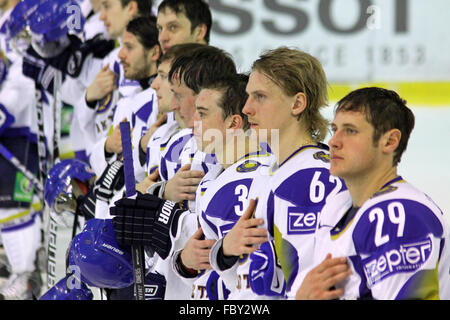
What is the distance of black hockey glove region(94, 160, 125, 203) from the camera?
369 centimetres

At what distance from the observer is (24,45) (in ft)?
15.8

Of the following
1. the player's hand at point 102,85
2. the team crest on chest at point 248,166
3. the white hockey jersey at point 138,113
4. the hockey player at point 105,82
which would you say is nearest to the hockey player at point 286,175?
the team crest on chest at point 248,166

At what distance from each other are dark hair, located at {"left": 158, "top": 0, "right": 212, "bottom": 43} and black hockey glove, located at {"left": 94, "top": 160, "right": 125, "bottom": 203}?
731 millimetres

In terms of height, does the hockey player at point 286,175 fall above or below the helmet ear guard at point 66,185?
above

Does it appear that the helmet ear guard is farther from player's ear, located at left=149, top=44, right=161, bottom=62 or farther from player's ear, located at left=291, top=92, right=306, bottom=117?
player's ear, located at left=291, top=92, right=306, bottom=117

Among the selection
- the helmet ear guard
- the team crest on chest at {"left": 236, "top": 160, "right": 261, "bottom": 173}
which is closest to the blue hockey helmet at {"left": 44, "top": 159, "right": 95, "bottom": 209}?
the helmet ear guard

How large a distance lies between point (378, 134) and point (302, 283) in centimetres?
37

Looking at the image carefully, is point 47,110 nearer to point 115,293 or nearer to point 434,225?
point 115,293

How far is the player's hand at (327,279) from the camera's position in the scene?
6.75ft

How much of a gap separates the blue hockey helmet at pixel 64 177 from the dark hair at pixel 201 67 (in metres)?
0.94

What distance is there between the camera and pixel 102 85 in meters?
4.48

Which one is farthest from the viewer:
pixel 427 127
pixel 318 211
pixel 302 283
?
pixel 427 127

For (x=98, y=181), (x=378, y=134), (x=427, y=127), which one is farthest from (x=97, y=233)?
(x=427, y=127)

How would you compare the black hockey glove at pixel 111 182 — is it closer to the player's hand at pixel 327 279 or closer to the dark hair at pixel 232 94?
the dark hair at pixel 232 94
